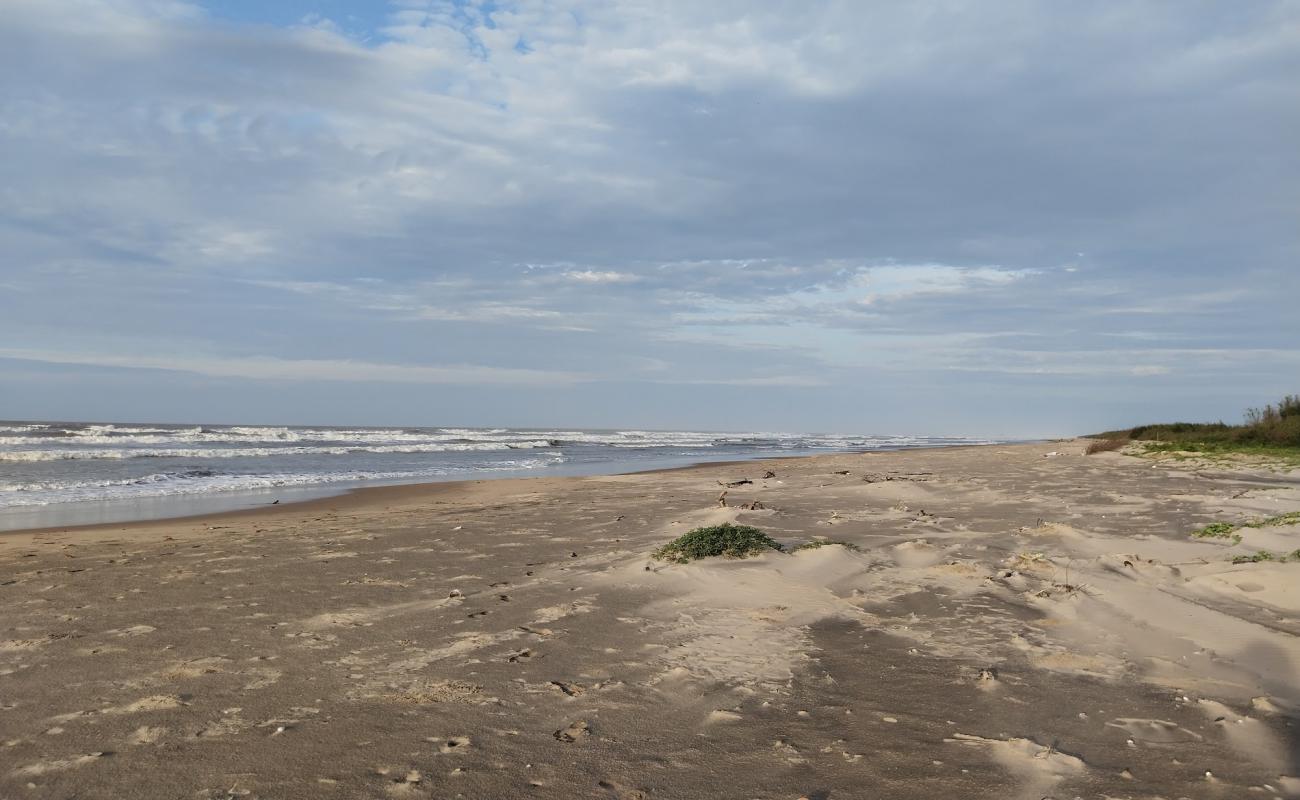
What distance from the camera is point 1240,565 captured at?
6.89 metres

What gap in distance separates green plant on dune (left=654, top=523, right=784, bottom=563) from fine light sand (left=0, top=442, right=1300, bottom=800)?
1.01 feet

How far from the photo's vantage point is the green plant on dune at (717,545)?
25.0 ft

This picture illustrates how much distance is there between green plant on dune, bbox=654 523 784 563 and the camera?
7.62m

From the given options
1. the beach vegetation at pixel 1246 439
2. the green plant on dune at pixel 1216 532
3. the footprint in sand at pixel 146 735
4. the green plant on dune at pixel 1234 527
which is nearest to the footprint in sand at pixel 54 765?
the footprint in sand at pixel 146 735

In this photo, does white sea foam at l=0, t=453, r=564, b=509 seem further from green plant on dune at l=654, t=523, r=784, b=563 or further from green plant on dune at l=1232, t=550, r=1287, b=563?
green plant on dune at l=1232, t=550, r=1287, b=563

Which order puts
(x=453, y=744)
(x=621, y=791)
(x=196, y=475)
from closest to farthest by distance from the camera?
(x=621, y=791)
(x=453, y=744)
(x=196, y=475)

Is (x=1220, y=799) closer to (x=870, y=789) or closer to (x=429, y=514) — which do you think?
(x=870, y=789)

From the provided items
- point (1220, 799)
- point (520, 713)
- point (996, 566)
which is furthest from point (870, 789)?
point (996, 566)

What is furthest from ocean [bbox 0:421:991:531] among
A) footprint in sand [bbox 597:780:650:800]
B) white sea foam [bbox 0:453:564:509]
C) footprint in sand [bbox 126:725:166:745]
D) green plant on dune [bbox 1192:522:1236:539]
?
green plant on dune [bbox 1192:522:1236:539]

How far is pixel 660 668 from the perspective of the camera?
190 inches

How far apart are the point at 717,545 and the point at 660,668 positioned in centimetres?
293

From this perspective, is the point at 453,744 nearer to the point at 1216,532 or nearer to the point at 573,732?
the point at 573,732

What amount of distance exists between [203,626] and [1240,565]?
335 inches

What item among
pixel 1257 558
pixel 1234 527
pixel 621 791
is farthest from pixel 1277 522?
pixel 621 791
